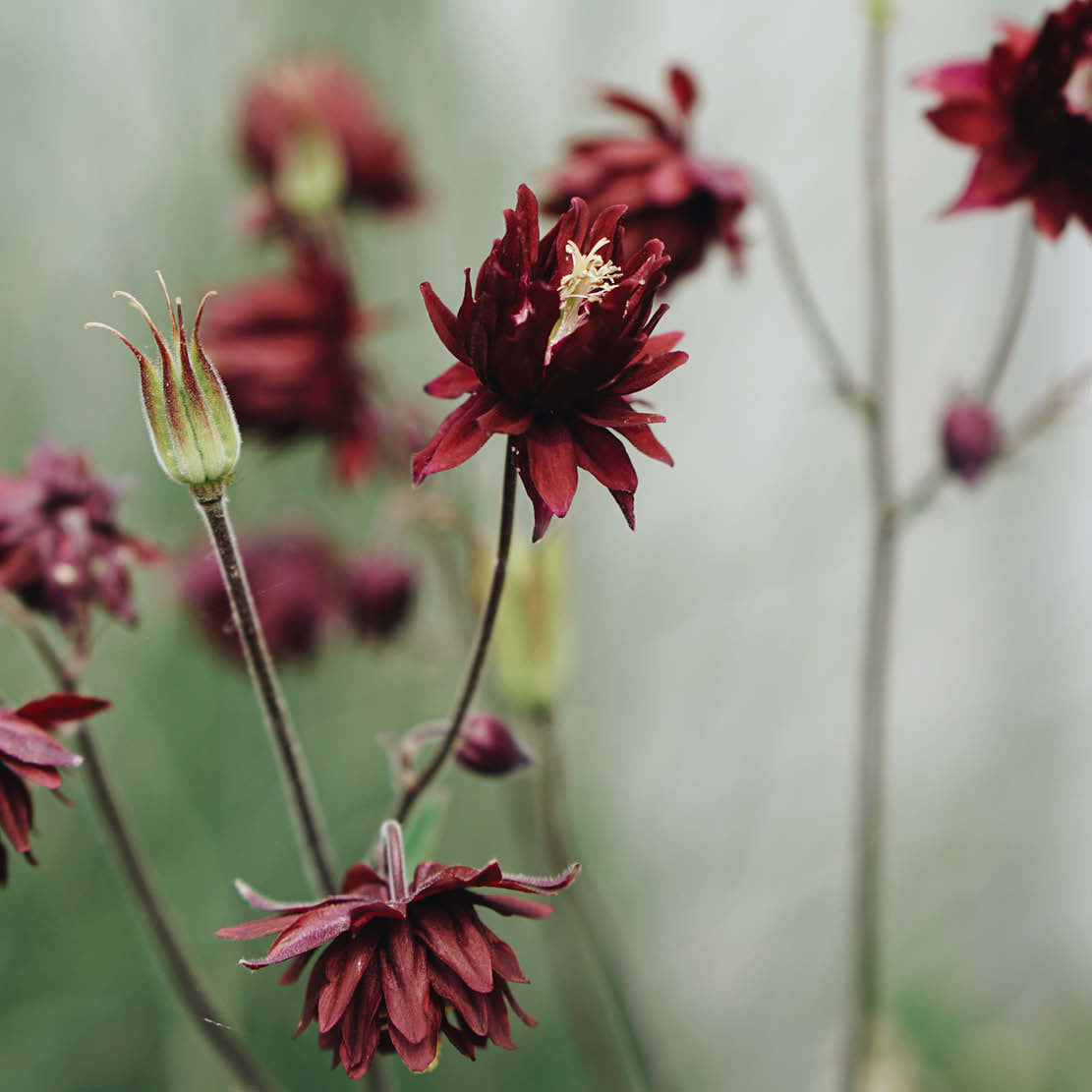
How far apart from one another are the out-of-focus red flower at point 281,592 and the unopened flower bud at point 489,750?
0.70 ft

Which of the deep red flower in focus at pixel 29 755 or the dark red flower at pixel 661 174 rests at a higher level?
the dark red flower at pixel 661 174

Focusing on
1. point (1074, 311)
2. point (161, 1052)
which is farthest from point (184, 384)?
point (1074, 311)

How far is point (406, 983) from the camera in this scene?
303 mm

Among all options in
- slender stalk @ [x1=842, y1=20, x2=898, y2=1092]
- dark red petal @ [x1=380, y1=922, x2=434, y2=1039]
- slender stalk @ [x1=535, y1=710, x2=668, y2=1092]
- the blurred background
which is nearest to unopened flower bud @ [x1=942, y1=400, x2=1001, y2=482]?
slender stalk @ [x1=842, y1=20, x2=898, y2=1092]

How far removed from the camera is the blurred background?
100 centimetres

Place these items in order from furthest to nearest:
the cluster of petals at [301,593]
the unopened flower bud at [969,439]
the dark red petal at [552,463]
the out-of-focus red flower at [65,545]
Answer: the cluster of petals at [301,593] → the unopened flower bud at [969,439] → the out-of-focus red flower at [65,545] → the dark red petal at [552,463]

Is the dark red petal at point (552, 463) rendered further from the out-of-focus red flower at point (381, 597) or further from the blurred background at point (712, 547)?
the blurred background at point (712, 547)

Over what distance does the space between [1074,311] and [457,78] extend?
2.16 feet

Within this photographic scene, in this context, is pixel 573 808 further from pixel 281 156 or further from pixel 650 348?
pixel 650 348

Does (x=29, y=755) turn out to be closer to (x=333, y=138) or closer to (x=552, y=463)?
(x=552, y=463)

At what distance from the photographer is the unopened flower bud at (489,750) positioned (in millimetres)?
403

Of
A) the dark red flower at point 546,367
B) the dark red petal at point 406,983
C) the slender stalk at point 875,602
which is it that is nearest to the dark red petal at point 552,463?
the dark red flower at point 546,367

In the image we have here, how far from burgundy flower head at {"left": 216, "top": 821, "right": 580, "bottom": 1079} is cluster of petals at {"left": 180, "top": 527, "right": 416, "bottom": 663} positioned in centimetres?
28

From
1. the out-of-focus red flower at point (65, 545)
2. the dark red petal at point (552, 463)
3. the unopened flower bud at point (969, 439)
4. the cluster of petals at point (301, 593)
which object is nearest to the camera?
the dark red petal at point (552, 463)
